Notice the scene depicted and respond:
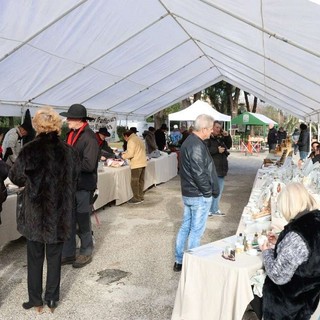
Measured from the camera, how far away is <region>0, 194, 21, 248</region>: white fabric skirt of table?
473 cm

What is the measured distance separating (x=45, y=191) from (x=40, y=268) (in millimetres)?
609

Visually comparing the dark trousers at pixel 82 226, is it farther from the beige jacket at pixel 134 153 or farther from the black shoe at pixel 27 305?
the beige jacket at pixel 134 153

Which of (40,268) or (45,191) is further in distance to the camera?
(40,268)

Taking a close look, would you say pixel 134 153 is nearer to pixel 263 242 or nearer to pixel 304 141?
pixel 263 242

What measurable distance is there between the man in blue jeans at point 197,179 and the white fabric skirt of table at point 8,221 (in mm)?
2037

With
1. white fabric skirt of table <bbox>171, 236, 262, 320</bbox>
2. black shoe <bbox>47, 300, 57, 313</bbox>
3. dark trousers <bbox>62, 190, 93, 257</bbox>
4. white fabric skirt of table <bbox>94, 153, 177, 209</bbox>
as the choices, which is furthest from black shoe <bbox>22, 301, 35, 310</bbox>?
white fabric skirt of table <bbox>94, 153, 177, 209</bbox>

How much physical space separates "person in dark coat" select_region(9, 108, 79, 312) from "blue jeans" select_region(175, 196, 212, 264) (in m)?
1.25

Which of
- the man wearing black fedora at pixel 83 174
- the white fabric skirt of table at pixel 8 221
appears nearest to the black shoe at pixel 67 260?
the man wearing black fedora at pixel 83 174

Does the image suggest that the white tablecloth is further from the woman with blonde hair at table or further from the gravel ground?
the gravel ground

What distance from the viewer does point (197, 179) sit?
12.7 ft

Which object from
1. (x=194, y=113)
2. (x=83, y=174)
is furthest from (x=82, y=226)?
(x=194, y=113)

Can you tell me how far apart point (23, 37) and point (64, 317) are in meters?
3.80

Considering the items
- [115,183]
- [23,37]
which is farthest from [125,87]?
[23,37]

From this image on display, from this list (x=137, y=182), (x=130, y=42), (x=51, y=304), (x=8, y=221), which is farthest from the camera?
(x=137, y=182)
